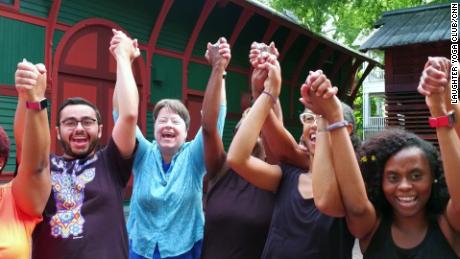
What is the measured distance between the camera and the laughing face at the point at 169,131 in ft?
9.32

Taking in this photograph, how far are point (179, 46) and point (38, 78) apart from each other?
701 cm

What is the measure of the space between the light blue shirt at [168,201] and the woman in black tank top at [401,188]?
3.47ft

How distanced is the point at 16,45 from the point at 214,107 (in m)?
4.61

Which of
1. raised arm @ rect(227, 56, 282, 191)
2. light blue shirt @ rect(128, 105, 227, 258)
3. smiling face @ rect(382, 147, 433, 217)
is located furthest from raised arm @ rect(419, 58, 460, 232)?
light blue shirt @ rect(128, 105, 227, 258)

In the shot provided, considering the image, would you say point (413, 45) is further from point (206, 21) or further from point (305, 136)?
point (305, 136)

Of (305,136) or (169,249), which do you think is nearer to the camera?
(305,136)

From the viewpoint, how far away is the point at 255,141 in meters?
2.36

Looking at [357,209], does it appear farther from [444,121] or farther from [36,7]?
[36,7]

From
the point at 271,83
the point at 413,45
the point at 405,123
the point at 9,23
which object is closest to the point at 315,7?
the point at 413,45

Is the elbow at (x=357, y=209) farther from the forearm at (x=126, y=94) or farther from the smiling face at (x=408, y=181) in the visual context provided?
the forearm at (x=126, y=94)

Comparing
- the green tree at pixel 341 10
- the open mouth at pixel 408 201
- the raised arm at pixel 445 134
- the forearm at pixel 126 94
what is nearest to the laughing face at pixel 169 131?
the forearm at pixel 126 94

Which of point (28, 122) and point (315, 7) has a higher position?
point (315, 7)

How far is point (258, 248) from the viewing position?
2518 mm

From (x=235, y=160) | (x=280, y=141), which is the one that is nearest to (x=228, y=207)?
(x=235, y=160)
